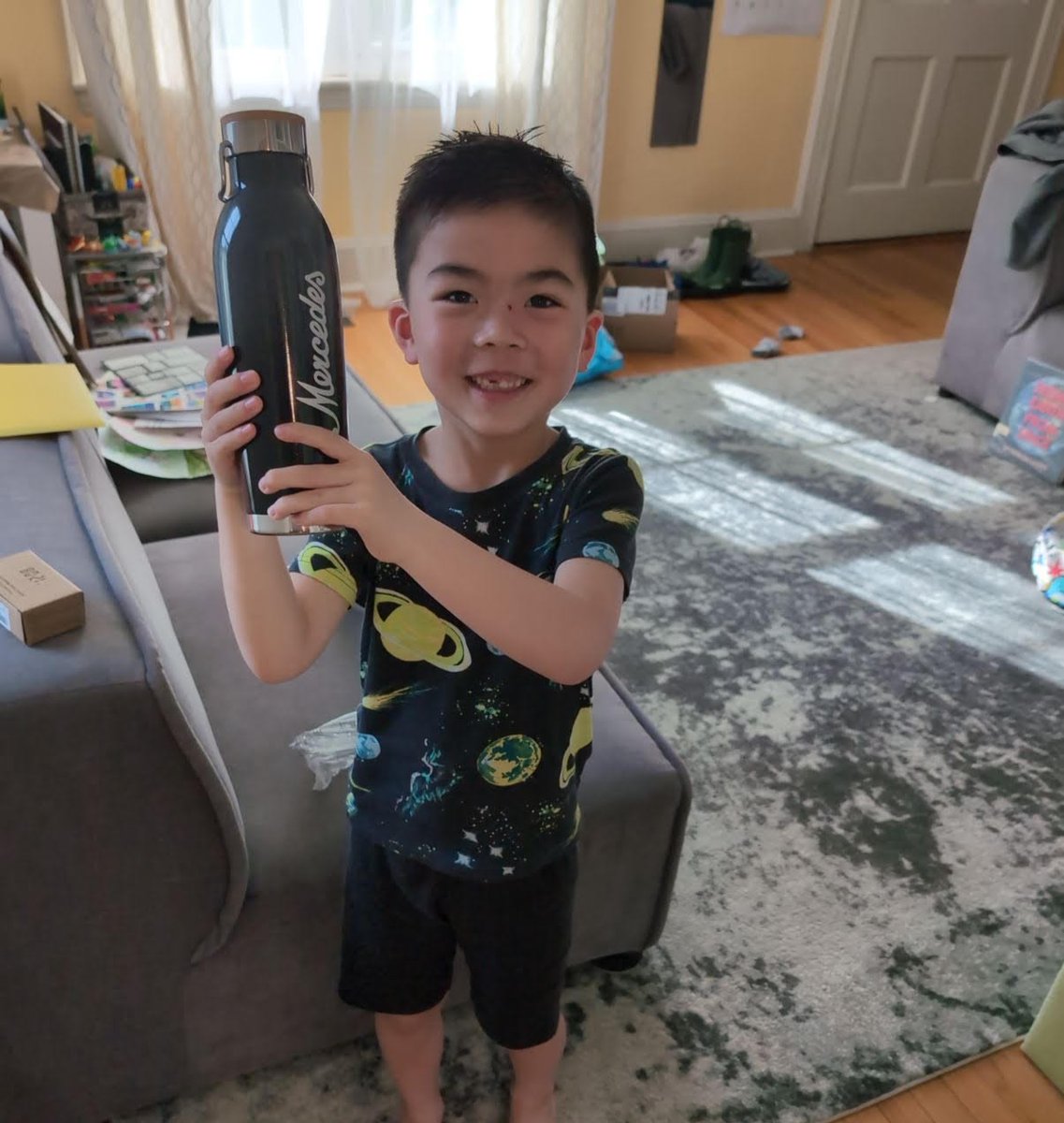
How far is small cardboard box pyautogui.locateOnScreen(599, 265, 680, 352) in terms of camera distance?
3.17 m

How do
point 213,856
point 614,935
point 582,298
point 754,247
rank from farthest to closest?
point 754,247
point 614,935
point 213,856
point 582,298

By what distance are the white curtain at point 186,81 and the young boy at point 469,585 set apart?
2.30m

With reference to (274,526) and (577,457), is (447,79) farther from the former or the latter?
(274,526)

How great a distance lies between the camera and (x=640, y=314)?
317 centimetres

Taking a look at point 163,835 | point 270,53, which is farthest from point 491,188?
point 270,53

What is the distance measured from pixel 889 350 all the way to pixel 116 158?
2360 millimetres

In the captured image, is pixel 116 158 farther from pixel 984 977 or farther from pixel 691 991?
pixel 984 977

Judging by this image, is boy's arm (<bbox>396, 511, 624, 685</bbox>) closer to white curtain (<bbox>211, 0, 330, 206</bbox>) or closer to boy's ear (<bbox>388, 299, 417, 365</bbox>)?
boy's ear (<bbox>388, 299, 417, 365</bbox>)

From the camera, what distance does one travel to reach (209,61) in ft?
9.37

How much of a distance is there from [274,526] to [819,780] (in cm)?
126

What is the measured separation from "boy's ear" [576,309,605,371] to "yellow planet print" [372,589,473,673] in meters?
0.24

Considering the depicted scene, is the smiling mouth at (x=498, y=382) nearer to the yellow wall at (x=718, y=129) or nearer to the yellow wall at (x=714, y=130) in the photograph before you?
the yellow wall at (x=714, y=130)

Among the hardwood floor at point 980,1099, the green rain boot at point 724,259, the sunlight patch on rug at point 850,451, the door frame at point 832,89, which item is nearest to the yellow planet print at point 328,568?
the hardwood floor at point 980,1099

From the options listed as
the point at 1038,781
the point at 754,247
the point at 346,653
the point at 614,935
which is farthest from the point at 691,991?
the point at 754,247
